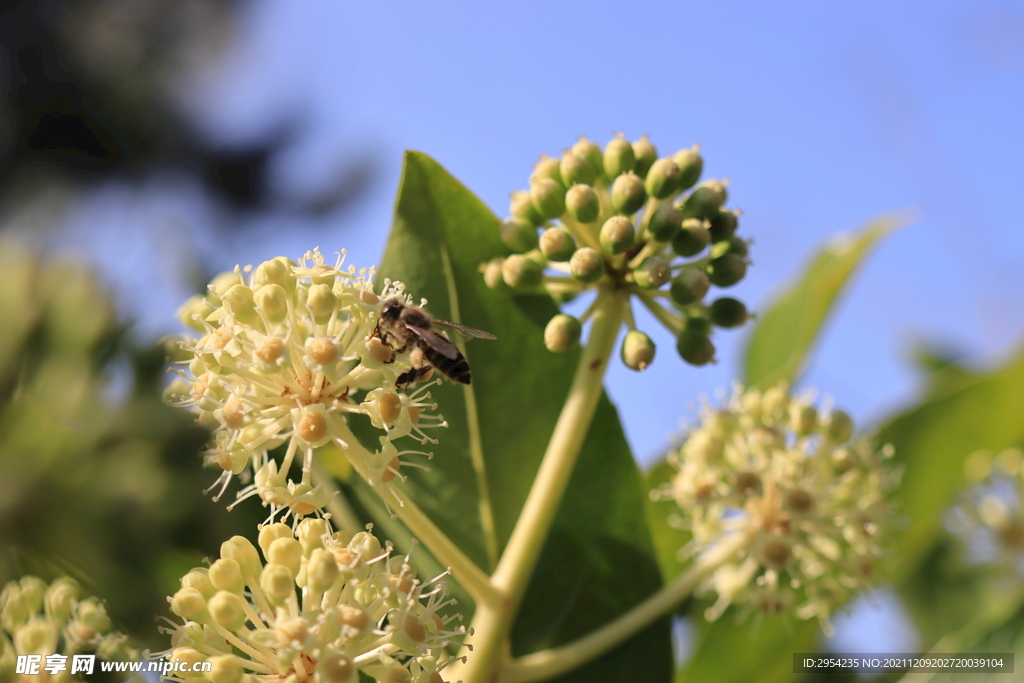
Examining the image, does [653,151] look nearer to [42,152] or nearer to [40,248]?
[40,248]

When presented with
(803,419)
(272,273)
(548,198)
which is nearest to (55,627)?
(272,273)

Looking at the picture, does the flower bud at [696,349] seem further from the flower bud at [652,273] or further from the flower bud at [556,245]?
the flower bud at [556,245]

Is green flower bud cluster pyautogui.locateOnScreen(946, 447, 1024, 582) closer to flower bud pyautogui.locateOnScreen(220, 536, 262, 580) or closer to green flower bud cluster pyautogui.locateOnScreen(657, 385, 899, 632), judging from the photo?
green flower bud cluster pyautogui.locateOnScreen(657, 385, 899, 632)

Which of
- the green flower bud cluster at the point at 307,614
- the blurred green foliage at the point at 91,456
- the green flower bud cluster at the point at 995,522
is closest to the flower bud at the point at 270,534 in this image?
the green flower bud cluster at the point at 307,614

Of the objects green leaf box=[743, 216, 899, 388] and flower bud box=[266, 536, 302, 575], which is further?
green leaf box=[743, 216, 899, 388]

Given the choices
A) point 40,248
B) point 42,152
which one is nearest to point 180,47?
point 42,152

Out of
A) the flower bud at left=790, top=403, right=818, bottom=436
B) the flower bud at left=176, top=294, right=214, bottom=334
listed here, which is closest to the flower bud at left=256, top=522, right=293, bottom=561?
the flower bud at left=176, top=294, right=214, bottom=334

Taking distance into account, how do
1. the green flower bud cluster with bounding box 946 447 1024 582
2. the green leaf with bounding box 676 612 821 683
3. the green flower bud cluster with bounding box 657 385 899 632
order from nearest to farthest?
1. the green flower bud cluster with bounding box 657 385 899 632
2. the green leaf with bounding box 676 612 821 683
3. the green flower bud cluster with bounding box 946 447 1024 582

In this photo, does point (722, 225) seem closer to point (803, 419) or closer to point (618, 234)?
point (618, 234)
